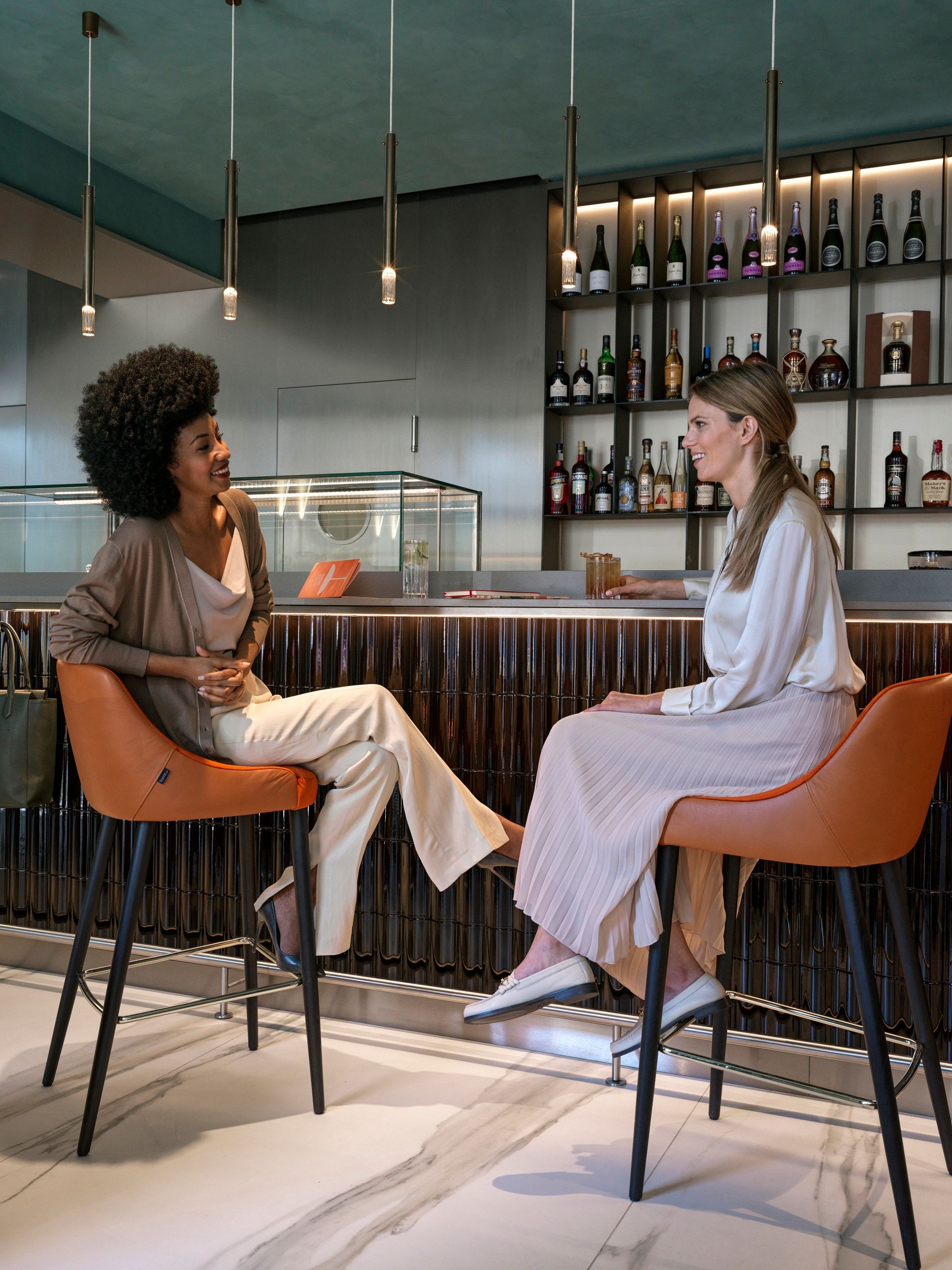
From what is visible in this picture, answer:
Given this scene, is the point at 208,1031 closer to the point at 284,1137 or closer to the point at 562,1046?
the point at 284,1137

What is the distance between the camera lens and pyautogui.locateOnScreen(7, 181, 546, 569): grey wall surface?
4805 millimetres

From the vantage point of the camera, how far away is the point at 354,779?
6.47 feet

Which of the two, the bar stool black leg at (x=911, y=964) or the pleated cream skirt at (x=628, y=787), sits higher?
the pleated cream skirt at (x=628, y=787)

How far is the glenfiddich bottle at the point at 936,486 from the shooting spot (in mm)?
4145

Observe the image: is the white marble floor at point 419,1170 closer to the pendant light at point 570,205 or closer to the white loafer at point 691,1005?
the white loafer at point 691,1005

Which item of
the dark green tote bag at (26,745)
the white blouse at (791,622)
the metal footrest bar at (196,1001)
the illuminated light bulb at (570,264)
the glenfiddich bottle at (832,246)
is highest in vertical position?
the glenfiddich bottle at (832,246)

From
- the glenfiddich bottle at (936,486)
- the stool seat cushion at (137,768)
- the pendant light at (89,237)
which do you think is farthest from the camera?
the glenfiddich bottle at (936,486)

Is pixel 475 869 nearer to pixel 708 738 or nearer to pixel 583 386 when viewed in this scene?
pixel 708 738

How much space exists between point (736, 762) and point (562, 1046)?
0.97 metres

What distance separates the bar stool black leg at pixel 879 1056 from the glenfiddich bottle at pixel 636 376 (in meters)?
3.27

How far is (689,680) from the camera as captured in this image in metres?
2.18

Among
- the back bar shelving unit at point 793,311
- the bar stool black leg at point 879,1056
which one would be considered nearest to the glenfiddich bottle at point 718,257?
the back bar shelving unit at point 793,311

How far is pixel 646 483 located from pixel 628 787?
3060 millimetres

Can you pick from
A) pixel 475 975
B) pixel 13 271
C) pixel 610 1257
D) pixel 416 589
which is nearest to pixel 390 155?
pixel 416 589
